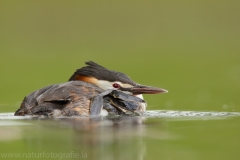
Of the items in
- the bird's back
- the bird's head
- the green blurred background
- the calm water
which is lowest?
the calm water

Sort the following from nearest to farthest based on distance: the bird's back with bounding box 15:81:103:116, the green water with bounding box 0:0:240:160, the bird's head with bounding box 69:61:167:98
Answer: the green water with bounding box 0:0:240:160 < the bird's back with bounding box 15:81:103:116 < the bird's head with bounding box 69:61:167:98

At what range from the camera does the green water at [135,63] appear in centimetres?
884

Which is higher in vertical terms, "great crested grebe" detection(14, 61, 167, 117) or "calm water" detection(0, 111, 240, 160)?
"great crested grebe" detection(14, 61, 167, 117)

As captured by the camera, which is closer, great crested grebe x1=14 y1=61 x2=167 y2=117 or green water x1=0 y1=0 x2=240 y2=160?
green water x1=0 y1=0 x2=240 y2=160

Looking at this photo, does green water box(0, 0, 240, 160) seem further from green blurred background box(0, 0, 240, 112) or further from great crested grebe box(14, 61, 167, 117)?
great crested grebe box(14, 61, 167, 117)

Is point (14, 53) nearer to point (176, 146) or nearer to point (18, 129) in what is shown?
point (18, 129)

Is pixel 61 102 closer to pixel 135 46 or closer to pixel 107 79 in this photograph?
pixel 107 79

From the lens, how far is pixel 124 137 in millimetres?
9203

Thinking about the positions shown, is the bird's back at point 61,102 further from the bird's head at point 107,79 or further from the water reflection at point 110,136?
the bird's head at point 107,79

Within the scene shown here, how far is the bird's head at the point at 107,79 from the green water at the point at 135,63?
0.96 metres

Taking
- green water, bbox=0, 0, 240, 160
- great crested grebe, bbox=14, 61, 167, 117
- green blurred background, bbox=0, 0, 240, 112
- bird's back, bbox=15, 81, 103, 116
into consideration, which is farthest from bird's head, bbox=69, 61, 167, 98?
green blurred background, bbox=0, 0, 240, 112

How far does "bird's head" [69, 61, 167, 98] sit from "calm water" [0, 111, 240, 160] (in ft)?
1.79

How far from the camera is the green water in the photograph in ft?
29.0

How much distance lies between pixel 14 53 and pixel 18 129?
15357mm
